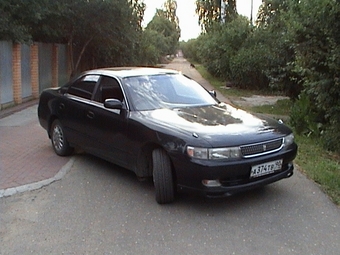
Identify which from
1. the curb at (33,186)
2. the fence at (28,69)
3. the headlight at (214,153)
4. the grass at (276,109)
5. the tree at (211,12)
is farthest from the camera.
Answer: the tree at (211,12)

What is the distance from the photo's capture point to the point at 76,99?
5945mm

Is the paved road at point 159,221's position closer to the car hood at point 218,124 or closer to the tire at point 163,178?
the tire at point 163,178

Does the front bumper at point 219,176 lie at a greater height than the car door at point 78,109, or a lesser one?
lesser

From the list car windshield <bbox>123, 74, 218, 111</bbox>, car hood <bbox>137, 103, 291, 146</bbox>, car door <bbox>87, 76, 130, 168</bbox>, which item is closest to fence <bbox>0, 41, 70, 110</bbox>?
car door <bbox>87, 76, 130, 168</bbox>

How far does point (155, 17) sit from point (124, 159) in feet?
222

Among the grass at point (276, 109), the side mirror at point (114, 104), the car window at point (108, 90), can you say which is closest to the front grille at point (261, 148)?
the side mirror at point (114, 104)

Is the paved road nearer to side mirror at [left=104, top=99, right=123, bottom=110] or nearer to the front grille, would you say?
the front grille

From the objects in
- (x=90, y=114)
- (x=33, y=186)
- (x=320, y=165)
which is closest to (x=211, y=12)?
(x=320, y=165)

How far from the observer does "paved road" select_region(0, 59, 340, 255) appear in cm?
347

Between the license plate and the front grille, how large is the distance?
0.13 m

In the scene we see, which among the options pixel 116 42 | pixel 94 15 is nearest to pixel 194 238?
pixel 94 15

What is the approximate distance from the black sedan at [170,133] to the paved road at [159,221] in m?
0.30

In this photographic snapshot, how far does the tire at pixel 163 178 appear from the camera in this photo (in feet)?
14.0

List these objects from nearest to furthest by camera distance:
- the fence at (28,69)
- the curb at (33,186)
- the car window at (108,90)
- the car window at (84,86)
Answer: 1. the curb at (33,186)
2. the car window at (108,90)
3. the car window at (84,86)
4. the fence at (28,69)
